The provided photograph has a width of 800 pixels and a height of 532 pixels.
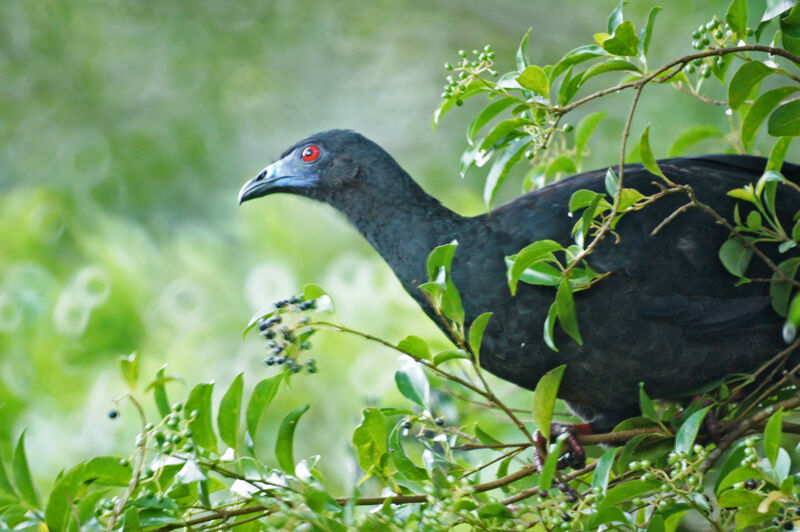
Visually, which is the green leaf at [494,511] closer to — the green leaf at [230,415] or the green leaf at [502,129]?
the green leaf at [230,415]

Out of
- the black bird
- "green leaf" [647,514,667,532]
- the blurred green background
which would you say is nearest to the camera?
"green leaf" [647,514,667,532]

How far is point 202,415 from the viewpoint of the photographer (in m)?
1.42

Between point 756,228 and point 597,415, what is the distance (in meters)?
0.68

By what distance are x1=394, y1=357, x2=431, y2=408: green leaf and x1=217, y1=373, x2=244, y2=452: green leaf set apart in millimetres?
263

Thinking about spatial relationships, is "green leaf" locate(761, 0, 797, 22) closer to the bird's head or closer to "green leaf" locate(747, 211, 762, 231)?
"green leaf" locate(747, 211, 762, 231)

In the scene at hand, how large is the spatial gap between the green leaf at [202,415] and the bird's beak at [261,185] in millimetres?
1020

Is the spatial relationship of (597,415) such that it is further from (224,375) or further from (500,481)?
(224,375)

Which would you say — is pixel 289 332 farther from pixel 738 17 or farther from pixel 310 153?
pixel 310 153

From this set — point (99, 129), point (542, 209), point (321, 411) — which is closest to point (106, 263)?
point (321, 411)

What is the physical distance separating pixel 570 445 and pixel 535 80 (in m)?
0.73

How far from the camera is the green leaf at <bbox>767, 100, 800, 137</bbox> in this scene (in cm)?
138

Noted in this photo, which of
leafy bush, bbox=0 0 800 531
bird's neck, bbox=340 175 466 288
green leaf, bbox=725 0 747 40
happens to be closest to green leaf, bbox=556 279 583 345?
leafy bush, bbox=0 0 800 531

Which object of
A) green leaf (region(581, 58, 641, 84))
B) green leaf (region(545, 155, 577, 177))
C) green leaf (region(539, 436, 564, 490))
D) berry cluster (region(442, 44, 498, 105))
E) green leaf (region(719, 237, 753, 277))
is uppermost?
berry cluster (region(442, 44, 498, 105))

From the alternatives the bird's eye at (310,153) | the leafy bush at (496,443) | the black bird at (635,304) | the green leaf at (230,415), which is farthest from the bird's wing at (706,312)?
the bird's eye at (310,153)
